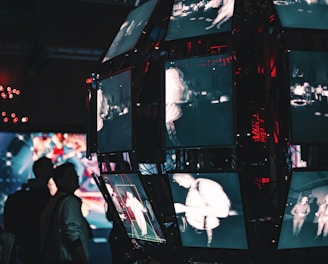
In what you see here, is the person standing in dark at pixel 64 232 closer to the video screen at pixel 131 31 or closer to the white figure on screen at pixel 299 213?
the video screen at pixel 131 31

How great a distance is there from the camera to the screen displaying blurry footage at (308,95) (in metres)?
3.45

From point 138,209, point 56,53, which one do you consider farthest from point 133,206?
point 56,53

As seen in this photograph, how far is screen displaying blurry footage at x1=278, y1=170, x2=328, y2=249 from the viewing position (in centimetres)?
343

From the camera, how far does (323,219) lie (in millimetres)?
3572

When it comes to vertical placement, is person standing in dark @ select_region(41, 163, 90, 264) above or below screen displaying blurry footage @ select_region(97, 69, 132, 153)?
below

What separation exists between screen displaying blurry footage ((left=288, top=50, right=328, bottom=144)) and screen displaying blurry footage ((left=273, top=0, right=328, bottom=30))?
17cm

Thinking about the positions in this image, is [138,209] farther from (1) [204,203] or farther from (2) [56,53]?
(2) [56,53]

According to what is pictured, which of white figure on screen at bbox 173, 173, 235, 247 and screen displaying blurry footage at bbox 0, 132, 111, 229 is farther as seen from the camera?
screen displaying blurry footage at bbox 0, 132, 111, 229

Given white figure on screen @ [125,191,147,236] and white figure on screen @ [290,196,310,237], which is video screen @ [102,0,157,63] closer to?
white figure on screen @ [125,191,147,236]

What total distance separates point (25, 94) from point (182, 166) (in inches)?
360

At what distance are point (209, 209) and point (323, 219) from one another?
0.68m

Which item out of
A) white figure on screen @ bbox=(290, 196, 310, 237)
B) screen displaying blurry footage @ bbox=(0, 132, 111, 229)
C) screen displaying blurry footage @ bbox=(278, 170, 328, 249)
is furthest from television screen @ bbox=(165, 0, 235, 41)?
screen displaying blurry footage @ bbox=(0, 132, 111, 229)

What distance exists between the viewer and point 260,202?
3.53m

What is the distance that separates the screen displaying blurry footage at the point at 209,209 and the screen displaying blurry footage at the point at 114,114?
486mm
